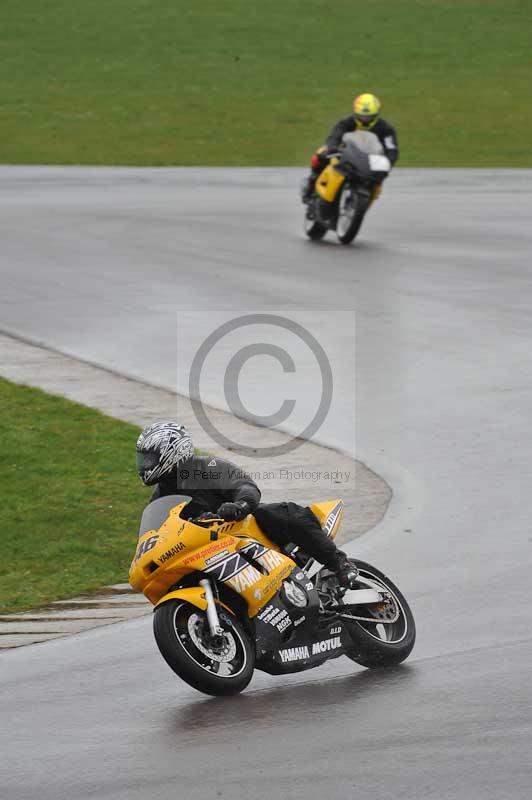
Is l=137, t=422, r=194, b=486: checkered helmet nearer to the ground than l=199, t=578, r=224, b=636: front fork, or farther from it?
farther from it

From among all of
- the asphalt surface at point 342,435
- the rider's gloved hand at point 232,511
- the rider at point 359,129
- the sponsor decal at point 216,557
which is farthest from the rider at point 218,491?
the rider at point 359,129

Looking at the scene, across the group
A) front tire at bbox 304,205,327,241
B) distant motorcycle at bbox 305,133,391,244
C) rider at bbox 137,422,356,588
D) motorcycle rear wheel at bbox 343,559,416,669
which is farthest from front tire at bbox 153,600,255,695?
front tire at bbox 304,205,327,241

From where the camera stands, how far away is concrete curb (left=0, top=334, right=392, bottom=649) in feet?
31.6

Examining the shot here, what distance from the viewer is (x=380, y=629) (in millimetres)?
8625

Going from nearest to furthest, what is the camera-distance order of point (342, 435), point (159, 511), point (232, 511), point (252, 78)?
1. point (232, 511)
2. point (159, 511)
3. point (342, 435)
4. point (252, 78)

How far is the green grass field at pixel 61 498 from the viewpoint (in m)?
10.5

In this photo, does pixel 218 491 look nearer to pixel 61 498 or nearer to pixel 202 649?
pixel 202 649

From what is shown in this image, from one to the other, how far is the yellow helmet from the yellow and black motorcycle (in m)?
15.3

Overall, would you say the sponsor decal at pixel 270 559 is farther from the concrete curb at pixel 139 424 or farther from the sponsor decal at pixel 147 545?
the concrete curb at pixel 139 424

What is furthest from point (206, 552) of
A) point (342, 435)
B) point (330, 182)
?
point (330, 182)

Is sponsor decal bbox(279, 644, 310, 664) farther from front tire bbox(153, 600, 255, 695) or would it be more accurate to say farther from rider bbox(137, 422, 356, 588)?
rider bbox(137, 422, 356, 588)

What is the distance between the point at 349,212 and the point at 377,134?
1246mm

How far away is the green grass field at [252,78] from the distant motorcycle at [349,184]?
10.5 meters

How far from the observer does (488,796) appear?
6.49m
